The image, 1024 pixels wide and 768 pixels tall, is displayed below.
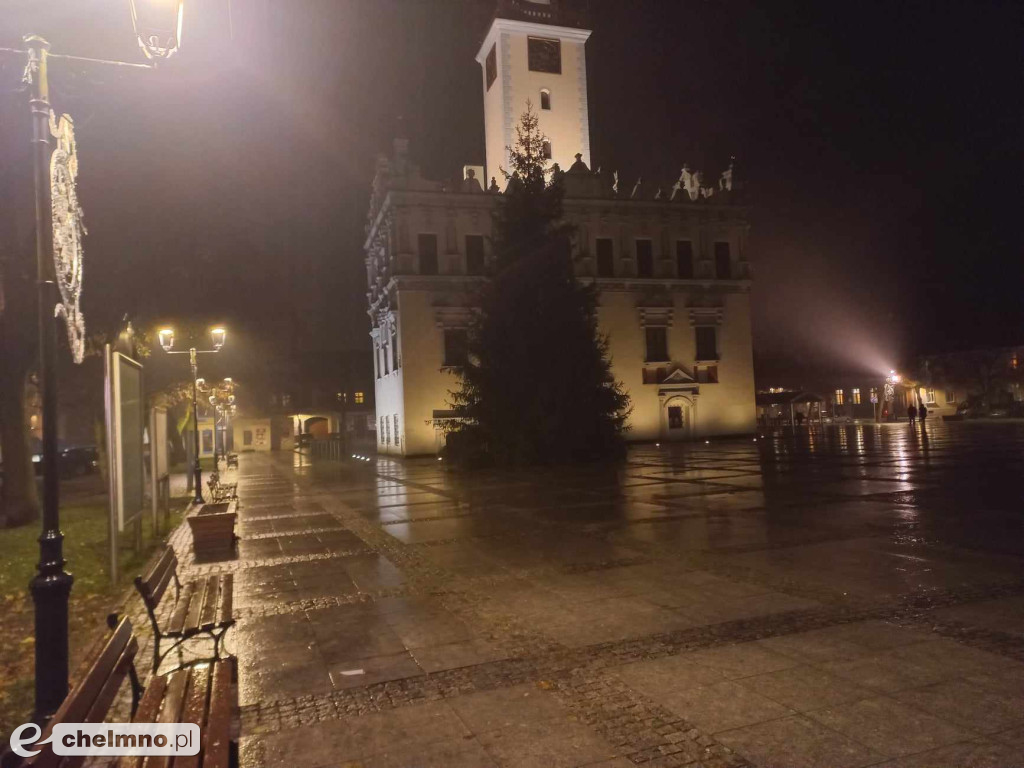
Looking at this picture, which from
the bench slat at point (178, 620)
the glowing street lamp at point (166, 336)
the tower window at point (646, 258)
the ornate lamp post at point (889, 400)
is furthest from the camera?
the ornate lamp post at point (889, 400)

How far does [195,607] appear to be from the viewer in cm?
649

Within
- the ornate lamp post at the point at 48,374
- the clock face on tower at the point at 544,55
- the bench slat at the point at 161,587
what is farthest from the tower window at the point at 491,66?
the bench slat at the point at 161,587

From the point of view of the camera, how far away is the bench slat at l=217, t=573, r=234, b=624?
5970 mm

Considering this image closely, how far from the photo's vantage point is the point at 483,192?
41.2m

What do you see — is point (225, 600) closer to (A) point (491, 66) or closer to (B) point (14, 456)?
(B) point (14, 456)

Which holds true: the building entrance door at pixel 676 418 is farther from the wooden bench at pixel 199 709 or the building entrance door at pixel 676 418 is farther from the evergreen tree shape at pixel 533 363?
the wooden bench at pixel 199 709

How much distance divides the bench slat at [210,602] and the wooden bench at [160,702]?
847mm

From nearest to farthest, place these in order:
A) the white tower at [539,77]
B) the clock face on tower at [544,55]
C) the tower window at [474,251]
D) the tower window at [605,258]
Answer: the tower window at [474,251] → the tower window at [605,258] → the white tower at [539,77] → the clock face on tower at [544,55]

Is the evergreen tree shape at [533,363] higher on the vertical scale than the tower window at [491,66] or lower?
lower

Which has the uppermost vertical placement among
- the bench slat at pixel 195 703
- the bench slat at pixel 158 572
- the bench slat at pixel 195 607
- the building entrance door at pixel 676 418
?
the building entrance door at pixel 676 418

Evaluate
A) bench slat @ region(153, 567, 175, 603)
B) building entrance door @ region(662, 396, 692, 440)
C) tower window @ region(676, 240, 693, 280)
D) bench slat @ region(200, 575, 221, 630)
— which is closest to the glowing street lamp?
bench slat @ region(200, 575, 221, 630)

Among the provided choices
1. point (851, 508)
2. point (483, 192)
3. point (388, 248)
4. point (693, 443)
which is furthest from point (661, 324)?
point (851, 508)

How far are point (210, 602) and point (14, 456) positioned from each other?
11856mm

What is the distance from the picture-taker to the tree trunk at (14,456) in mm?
15508
